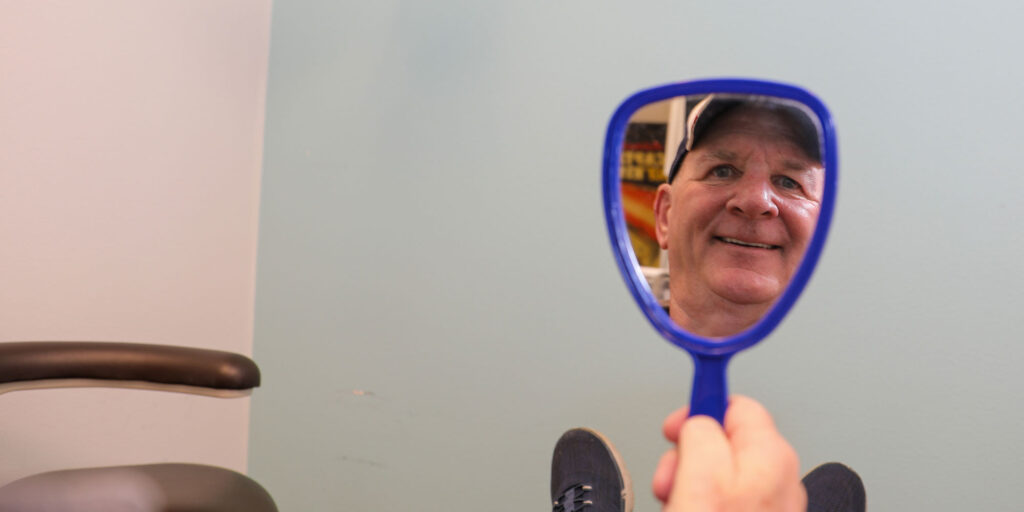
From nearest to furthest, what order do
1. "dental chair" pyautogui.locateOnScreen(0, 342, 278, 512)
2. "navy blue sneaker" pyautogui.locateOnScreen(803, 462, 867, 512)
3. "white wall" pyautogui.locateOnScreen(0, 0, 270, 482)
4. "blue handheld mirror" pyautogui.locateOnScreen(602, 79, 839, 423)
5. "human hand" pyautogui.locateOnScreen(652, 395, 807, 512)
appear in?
"human hand" pyautogui.locateOnScreen(652, 395, 807, 512), "blue handheld mirror" pyautogui.locateOnScreen(602, 79, 839, 423), "dental chair" pyautogui.locateOnScreen(0, 342, 278, 512), "navy blue sneaker" pyautogui.locateOnScreen(803, 462, 867, 512), "white wall" pyautogui.locateOnScreen(0, 0, 270, 482)

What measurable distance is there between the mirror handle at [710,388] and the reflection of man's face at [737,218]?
0.07 meters

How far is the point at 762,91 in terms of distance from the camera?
50cm

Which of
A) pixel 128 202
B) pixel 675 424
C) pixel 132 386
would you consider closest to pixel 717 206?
pixel 675 424

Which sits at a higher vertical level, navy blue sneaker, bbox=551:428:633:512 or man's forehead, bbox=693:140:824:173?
man's forehead, bbox=693:140:824:173

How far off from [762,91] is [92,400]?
1.41 metres

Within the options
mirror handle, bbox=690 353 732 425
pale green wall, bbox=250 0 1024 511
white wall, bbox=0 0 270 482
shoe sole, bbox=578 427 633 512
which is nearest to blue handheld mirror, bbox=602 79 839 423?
mirror handle, bbox=690 353 732 425

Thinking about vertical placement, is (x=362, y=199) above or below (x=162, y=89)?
below

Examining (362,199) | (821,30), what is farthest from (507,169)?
(821,30)

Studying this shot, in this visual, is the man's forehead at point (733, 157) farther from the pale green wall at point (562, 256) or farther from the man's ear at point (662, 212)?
the pale green wall at point (562, 256)

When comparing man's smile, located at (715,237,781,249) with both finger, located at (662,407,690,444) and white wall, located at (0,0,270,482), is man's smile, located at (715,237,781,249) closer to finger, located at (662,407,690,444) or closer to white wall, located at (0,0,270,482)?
finger, located at (662,407,690,444)

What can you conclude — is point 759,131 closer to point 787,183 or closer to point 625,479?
point 787,183

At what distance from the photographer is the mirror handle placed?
1.39ft

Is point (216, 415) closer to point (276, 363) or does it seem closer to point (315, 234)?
point (276, 363)

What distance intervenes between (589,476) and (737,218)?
693mm
